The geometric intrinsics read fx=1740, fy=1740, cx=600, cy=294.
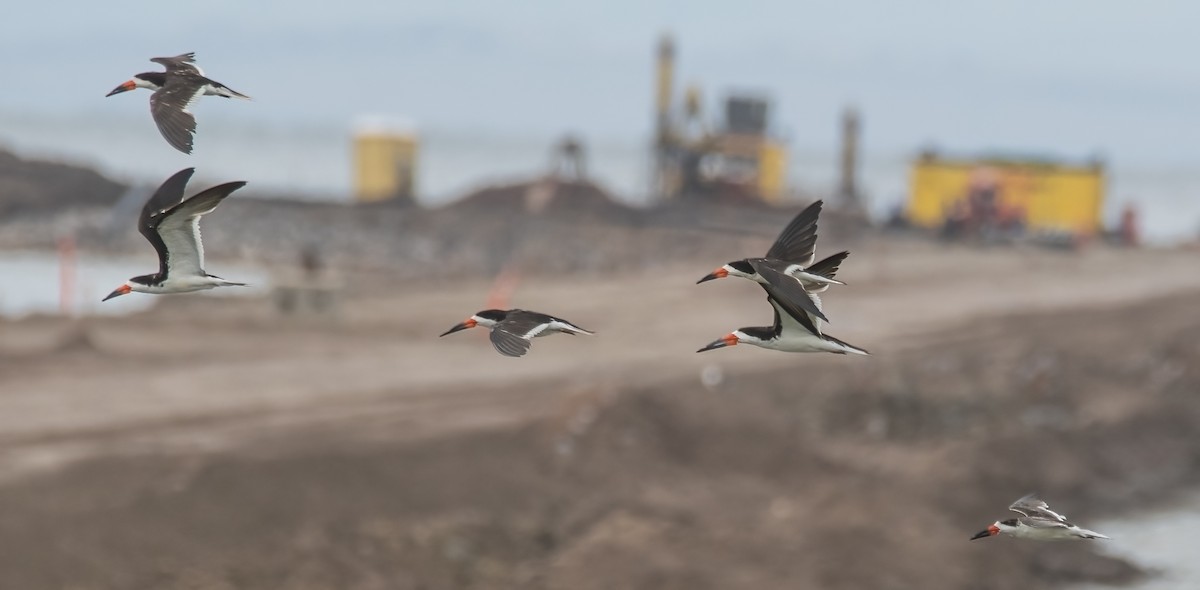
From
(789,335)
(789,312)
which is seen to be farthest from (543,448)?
(789,312)

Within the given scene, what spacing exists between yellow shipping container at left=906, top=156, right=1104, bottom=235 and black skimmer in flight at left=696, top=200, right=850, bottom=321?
53812 mm

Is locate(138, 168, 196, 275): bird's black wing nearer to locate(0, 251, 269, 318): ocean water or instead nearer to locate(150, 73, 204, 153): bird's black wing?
locate(150, 73, 204, 153): bird's black wing

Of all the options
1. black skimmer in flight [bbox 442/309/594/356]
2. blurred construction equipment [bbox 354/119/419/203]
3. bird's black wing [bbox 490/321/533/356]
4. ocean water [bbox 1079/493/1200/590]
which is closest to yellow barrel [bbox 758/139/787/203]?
blurred construction equipment [bbox 354/119/419/203]

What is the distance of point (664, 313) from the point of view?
40344 millimetres

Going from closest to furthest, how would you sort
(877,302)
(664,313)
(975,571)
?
(975,571)
(664,313)
(877,302)

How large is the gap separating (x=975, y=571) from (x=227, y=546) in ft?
34.2

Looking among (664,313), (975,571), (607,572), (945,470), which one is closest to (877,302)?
(664,313)

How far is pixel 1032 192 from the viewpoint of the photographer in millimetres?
64562

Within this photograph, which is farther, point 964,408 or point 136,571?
point 964,408

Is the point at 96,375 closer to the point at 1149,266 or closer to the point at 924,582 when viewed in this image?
the point at 924,582

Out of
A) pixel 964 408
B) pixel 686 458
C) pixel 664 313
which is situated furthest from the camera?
pixel 664 313

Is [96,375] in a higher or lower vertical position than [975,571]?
higher

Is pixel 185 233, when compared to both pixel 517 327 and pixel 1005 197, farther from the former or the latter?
pixel 1005 197

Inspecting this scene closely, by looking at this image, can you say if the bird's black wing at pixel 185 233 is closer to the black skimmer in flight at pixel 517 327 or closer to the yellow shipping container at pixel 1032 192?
the black skimmer in flight at pixel 517 327
